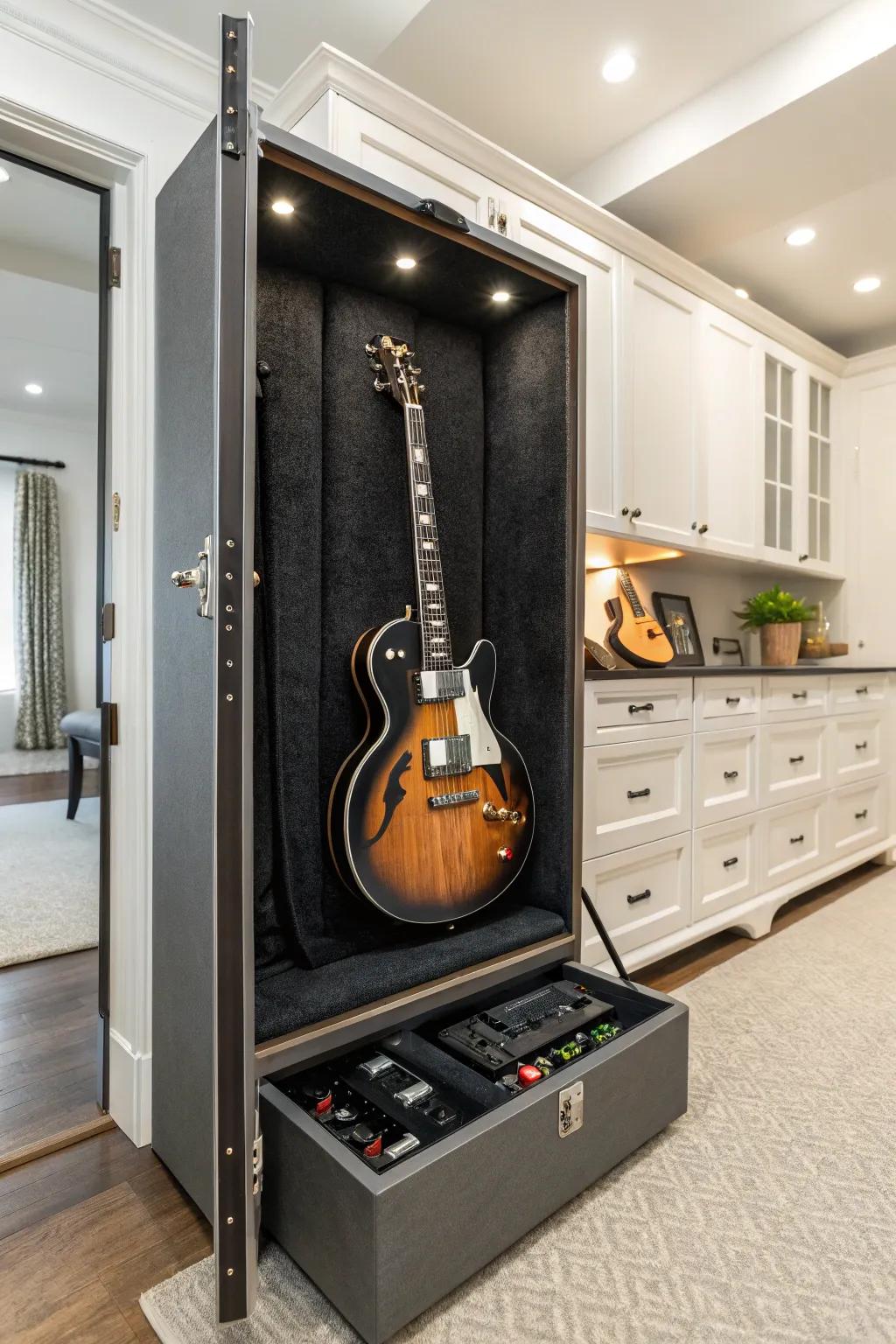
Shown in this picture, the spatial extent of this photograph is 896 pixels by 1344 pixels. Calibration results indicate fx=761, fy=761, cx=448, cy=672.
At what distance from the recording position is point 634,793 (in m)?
2.22

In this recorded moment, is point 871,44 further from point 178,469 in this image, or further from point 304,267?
point 178,469

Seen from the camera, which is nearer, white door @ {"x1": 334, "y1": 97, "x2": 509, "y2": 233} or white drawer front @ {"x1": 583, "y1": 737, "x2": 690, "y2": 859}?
white door @ {"x1": 334, "y1": 97, "x2": 509, "y2": 233}

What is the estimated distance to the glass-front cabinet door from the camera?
321cm

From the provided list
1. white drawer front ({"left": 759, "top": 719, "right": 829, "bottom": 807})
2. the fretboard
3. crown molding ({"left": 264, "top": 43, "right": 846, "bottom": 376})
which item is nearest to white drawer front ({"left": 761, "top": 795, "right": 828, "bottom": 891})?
white drawer front ({"left": 759, "top": 719, "right": 829, "bottom": 807})

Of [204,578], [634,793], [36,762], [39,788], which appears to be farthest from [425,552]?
[36,762]

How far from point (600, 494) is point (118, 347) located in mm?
1406

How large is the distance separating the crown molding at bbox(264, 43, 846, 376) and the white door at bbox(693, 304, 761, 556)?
0.43 ft

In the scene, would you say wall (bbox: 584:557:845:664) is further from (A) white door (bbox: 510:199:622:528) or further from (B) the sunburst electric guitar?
(B) the sunburst electric guitar

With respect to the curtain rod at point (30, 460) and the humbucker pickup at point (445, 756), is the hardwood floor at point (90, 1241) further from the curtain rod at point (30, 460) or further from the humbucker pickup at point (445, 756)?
the curtain rod at point (30, 460)

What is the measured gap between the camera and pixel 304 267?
5.17 ft

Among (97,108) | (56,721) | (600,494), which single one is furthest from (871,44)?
(56,721)

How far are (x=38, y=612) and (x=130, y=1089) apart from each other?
18.0ft

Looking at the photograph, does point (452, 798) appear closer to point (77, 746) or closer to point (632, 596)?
point (632, 596)

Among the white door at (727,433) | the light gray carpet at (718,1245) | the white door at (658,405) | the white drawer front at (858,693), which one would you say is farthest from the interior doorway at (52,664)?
the white drawer front at (858,693)
